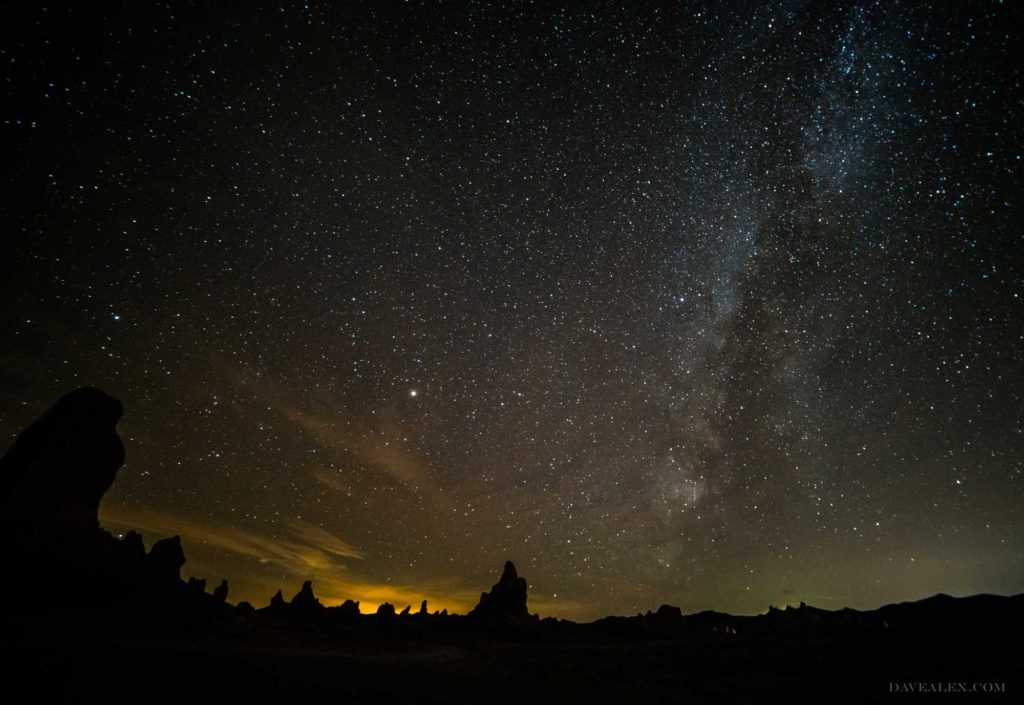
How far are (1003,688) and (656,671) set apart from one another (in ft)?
40.9

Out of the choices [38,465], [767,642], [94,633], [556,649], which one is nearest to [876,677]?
[767,642]

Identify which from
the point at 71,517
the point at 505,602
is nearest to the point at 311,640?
the point at 71,517

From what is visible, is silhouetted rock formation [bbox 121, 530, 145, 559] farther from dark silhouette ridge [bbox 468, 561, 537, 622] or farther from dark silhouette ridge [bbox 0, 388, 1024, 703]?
dark silhouette ridge [bbox 468, 561, 537, 622]

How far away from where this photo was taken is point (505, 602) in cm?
4700

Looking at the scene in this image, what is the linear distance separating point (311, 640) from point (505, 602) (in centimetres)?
2289

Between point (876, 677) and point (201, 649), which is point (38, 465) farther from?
point (876, 677)

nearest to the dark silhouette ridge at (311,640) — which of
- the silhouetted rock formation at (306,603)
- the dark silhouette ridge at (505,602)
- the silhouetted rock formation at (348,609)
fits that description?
the dark silhouette ridge at (505,602)

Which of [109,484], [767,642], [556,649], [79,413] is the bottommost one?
[556,649]

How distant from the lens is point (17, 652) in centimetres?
Result: 1495

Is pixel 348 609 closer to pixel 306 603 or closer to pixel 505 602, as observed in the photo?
pixel 306 603

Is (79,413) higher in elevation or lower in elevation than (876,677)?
higher

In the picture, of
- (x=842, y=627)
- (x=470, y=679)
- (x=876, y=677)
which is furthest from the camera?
(x=842, y=627)

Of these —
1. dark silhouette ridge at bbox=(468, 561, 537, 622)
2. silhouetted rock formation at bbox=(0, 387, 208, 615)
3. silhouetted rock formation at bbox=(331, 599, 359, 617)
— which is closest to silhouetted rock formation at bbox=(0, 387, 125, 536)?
silhouetted rock formation at bbox=(0, 387, 208, 615)

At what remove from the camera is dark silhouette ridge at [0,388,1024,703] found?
16.3 metres
